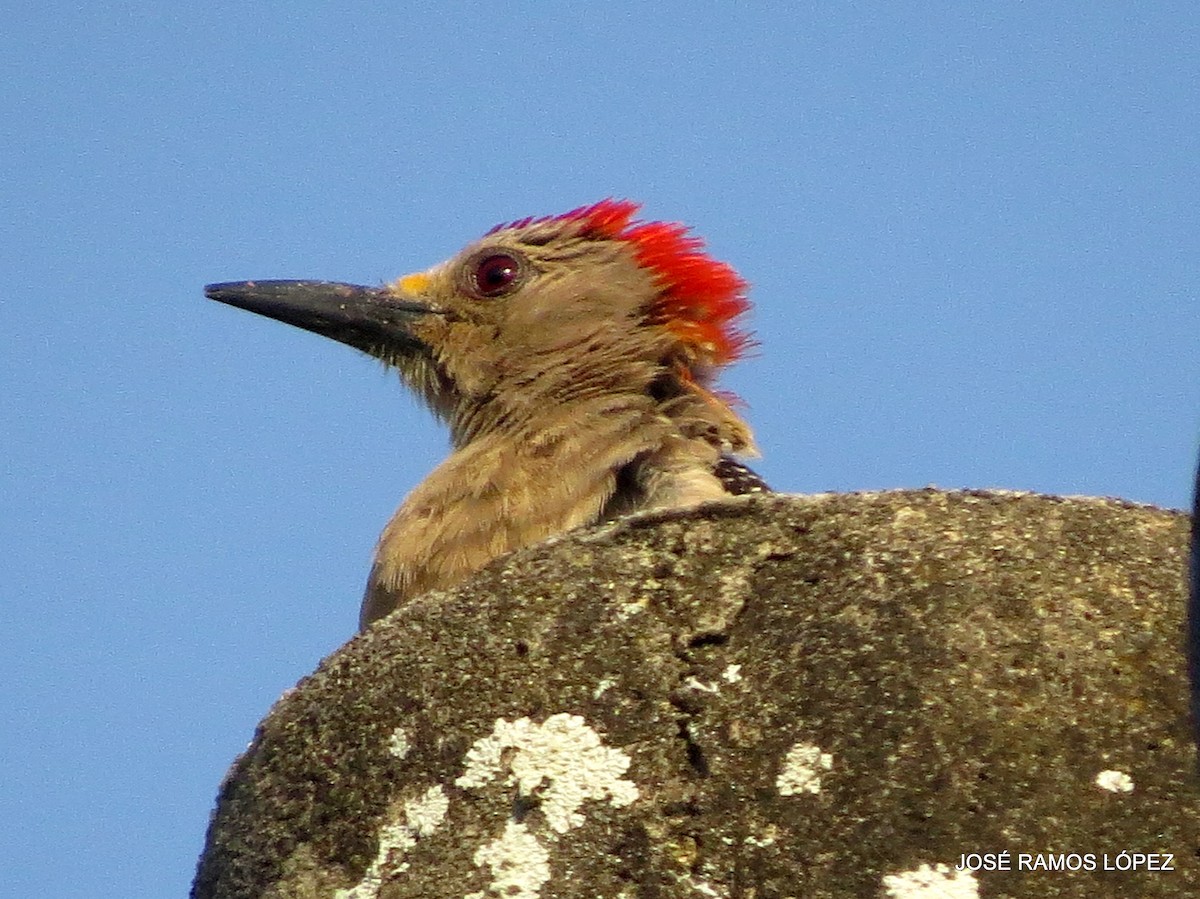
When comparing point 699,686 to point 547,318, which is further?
point 547,318

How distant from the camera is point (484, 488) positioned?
670 cm

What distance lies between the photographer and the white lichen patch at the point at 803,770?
3721mm

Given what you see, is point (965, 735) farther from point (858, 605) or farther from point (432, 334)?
point (432, 334)

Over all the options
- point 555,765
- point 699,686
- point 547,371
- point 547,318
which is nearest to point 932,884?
point 699,686

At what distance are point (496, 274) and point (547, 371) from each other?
90 cm

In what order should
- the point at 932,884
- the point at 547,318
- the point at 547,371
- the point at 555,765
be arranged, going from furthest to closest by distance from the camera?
1. the point at 547,318
2. the point at 547,371
3. the point at 555,765
4. the point at 932,884

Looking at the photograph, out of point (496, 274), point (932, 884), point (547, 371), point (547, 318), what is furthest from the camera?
point (496, 274)

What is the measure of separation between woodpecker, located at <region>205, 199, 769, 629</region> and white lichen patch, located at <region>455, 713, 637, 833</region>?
2130 millimetres

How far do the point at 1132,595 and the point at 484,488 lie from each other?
318 cm

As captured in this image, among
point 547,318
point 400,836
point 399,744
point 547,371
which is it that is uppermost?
point 547,318

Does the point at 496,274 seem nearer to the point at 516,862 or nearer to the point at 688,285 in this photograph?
the point at 688,285

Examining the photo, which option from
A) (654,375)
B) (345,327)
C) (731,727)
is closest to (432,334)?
(345,327)

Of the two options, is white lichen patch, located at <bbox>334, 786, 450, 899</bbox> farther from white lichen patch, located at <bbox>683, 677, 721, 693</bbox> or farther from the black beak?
the black beak

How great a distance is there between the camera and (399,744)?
160 inches
